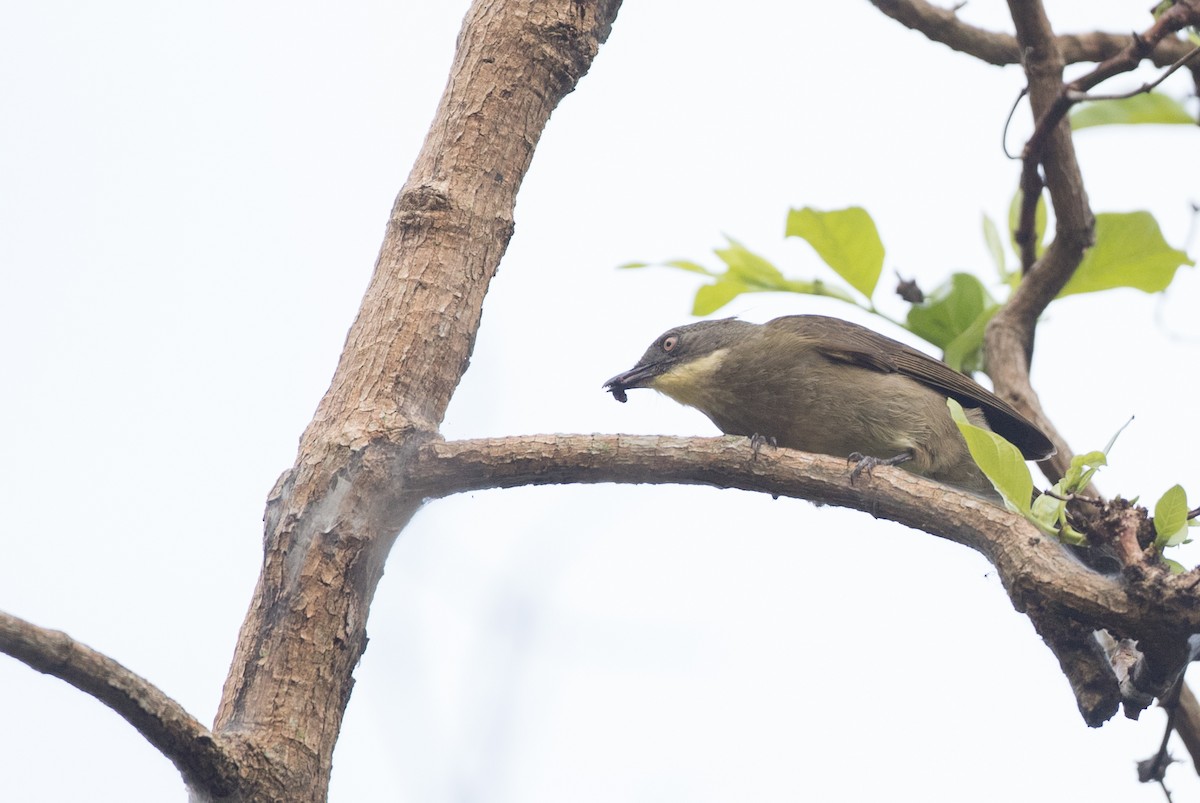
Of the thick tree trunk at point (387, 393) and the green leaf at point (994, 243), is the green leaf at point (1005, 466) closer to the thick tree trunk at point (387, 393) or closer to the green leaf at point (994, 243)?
the thick tree trunk at point (387, 393)

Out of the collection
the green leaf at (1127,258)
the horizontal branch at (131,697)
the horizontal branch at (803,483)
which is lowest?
the horizontal branch at (131,697)

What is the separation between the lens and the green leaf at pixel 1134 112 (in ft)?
17.1

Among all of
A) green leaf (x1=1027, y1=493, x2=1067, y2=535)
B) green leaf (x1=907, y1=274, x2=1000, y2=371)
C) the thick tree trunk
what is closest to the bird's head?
green leaf (x1=907, y1=274, x2=1000, y2=371)

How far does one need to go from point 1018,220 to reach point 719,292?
1313 mm

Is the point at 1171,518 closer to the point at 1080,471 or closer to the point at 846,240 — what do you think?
the point at 1080,471

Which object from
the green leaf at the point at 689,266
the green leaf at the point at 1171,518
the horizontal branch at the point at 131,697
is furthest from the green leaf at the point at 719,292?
the horizontal branch at the point at 131,697

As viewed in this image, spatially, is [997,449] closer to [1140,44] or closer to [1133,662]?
[1133,662]

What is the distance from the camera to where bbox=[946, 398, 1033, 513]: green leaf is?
3365 millimetres

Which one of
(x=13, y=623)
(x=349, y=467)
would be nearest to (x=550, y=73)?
(x=349, y=467)

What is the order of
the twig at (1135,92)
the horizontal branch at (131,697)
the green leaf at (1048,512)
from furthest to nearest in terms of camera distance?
the twig at (1135,92), the green leaf at (1048,512), the horizontal branch at (131,697)

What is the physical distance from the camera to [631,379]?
6.42m

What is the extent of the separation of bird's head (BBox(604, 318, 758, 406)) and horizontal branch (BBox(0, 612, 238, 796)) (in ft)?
12.6

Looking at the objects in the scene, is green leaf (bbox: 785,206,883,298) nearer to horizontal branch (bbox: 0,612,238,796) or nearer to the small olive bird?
the small olive bird

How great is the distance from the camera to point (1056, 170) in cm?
506
